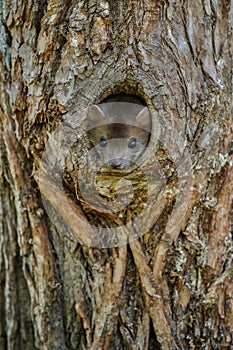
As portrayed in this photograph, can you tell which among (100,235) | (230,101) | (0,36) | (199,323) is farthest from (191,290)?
(0,36)

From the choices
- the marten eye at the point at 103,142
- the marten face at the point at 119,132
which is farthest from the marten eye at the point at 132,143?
the marten eye at the point at 103,142

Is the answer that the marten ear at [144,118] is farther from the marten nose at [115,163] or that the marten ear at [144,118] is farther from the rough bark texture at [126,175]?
the marten nose at [115,163]

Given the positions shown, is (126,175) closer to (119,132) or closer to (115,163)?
(115,163)

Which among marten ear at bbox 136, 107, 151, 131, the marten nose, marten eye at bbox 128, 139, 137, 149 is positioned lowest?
the marten nose

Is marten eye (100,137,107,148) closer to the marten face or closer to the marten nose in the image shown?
the marten face

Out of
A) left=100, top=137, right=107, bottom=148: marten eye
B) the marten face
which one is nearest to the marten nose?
the marten face

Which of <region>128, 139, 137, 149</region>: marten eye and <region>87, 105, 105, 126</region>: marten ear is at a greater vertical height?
<region>87, 105, 105, 126</region>: marten ear
